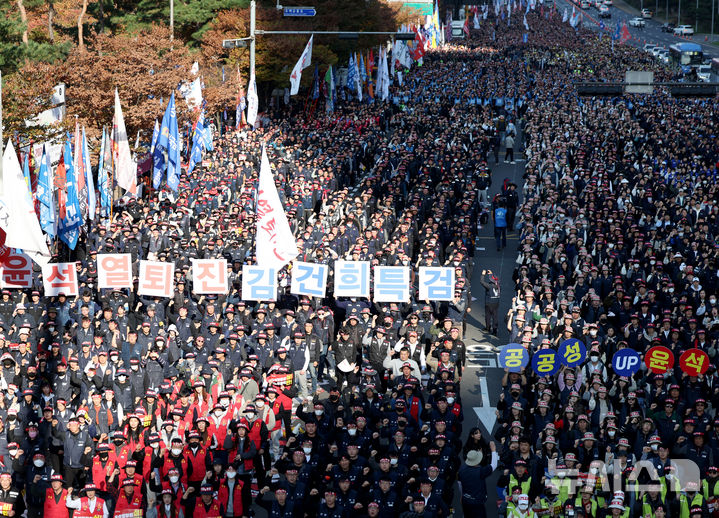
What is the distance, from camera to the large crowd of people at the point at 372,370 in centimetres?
1459

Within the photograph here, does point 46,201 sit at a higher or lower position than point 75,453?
higher

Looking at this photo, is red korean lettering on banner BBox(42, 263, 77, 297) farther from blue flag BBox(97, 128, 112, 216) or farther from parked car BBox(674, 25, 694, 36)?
parked car BBox(674, 25, 694, 36)

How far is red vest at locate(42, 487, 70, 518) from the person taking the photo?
1440 centimetres

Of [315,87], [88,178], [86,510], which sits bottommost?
[86,510]

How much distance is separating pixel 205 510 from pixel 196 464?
1049mm

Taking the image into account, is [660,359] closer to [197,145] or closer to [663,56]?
[197,145]

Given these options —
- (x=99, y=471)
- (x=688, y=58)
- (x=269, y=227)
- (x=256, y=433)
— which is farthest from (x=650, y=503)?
(x=688, y=58)

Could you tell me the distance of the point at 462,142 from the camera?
40938mm

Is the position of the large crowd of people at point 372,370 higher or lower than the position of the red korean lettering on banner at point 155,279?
lower

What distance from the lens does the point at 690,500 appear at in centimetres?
1397

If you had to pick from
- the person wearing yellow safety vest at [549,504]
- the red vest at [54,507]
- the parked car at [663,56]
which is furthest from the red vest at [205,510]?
the parked car at [663,56]

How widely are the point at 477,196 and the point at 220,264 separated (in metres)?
12.1

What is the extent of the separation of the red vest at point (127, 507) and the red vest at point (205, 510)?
0.68m

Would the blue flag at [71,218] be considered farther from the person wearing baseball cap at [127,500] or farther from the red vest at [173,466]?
the person wearing baseball cap at [127,500]
